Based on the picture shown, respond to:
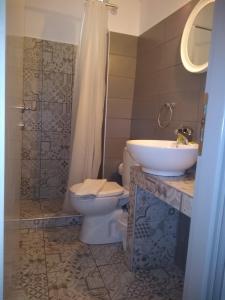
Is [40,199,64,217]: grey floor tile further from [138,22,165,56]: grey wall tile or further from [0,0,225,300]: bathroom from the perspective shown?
[138,22,165,56]: grey wall tile

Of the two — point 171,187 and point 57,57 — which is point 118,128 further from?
point 171,187

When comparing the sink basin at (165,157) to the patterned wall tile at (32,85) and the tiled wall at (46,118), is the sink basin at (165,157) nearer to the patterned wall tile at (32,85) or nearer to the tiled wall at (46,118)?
the tiled wall at (46,118)

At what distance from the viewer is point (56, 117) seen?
2619mm

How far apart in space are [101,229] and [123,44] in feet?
6.13

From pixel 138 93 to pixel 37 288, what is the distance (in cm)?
194

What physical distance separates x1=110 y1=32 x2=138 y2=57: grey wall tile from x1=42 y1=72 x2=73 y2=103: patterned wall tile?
22.4 inches

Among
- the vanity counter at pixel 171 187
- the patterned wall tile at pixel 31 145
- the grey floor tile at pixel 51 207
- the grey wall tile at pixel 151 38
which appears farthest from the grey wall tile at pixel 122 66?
the grey floor tile at pixel 51 207

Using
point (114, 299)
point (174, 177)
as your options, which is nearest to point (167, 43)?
point (174, 177)

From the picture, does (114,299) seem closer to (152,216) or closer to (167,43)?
(152,216)

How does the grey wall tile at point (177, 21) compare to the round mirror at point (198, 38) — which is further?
the grey wall tile at point (177, 21)

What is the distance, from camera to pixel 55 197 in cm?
273

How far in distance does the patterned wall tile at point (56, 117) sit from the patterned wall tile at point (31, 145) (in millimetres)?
122

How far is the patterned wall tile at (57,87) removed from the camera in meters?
2.54

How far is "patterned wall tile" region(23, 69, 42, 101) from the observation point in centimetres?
246
